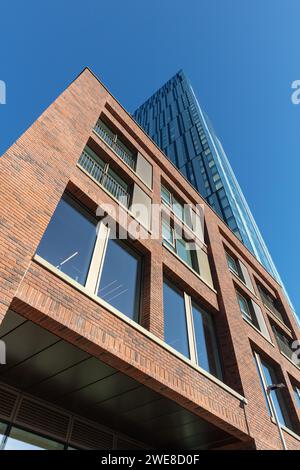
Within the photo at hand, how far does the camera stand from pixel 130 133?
1371 centimetres

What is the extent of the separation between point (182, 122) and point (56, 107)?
2843 inches

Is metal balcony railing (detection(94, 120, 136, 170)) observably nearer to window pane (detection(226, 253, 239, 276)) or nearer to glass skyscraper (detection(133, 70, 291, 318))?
window pane (detection(226, 253, 239, 276))

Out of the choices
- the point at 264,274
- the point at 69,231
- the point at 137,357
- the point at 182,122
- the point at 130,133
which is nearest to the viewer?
the point at 137,357

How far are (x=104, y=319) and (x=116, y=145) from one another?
813 cm

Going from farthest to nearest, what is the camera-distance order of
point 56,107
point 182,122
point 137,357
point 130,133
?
point 182,122 → point 130,133 → point 56,107 → point 137,357

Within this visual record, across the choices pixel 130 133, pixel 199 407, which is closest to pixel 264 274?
pixel 130 133

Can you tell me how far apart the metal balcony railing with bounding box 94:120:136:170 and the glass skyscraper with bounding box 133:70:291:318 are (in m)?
34.5

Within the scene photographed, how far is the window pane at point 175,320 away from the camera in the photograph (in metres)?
8.76

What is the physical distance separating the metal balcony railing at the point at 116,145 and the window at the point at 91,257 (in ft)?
14.1

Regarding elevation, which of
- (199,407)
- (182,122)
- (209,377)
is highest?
(182,122)

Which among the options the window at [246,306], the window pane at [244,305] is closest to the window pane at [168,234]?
the window at [246,306]

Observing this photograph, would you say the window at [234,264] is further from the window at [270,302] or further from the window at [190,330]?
the window at [190,330]

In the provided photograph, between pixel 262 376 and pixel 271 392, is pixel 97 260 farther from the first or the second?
pixel 271 392
